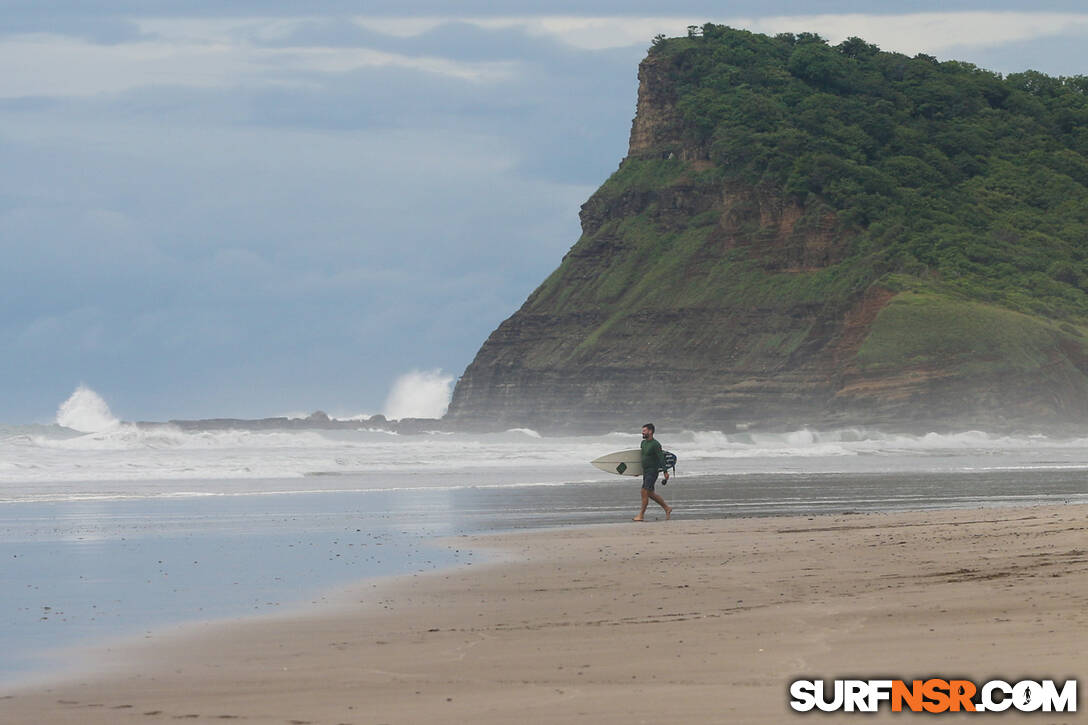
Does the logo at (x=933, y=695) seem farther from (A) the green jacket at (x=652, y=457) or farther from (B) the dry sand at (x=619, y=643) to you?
(A) the green jacket at (x=652, y=457)

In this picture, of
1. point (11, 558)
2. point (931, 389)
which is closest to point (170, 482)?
point (11, 558)

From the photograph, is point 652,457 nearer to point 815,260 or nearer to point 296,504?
point 296,504

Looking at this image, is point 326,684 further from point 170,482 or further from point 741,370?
point 741,370

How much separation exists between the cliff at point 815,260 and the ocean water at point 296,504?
37528mm

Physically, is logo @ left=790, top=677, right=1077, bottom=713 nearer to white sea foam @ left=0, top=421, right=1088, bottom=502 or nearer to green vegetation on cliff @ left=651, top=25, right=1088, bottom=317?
white sea foam @ left=0, top=421, right=1088, bottom=502

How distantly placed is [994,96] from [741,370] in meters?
41.4

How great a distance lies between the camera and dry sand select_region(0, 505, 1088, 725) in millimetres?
7777

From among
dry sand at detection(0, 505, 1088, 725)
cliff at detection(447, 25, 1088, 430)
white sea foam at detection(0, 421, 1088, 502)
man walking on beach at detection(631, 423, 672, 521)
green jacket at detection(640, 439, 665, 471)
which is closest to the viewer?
dry sand at detection(0, 505, 1088, 725)

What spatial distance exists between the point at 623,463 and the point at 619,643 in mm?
17035

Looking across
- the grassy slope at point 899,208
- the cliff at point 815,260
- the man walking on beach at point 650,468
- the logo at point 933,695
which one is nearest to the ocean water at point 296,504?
the man walking on beach at point 650,468

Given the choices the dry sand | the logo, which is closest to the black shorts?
the dry sand

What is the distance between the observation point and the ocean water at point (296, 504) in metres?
12.7

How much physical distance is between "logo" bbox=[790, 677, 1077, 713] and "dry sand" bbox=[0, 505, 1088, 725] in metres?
0.12

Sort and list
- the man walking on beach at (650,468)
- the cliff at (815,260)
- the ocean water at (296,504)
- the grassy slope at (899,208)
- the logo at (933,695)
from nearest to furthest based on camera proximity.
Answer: the logo at (933,695), the ocean water at (296,504), the man walking on beach at (650,468), the cliff at (815,260), the grassy slope at (899,208)
